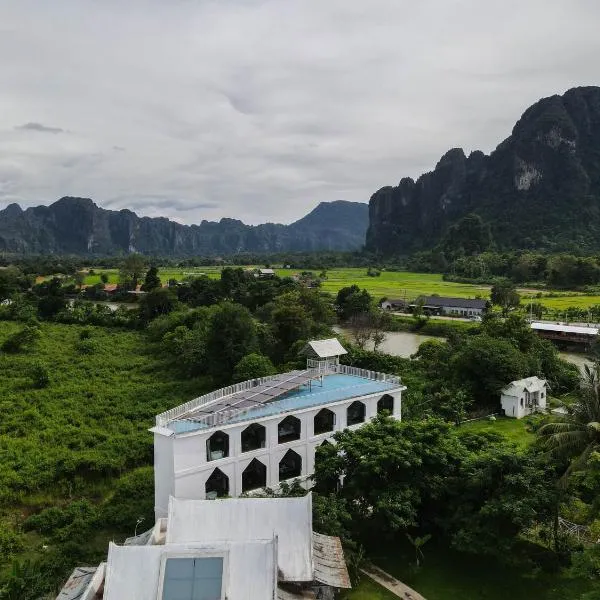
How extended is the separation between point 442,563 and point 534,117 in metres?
121

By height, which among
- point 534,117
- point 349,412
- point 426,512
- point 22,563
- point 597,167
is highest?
point 534,117

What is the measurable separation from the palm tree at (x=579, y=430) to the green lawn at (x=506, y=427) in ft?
24.8

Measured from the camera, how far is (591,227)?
97312 millimetres

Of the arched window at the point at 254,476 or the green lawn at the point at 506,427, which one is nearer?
the arched window at the point at 254,476

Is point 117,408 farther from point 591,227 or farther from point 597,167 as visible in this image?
point 597,167

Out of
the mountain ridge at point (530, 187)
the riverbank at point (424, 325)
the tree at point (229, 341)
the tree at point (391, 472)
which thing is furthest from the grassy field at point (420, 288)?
the tree at point (391, 472)

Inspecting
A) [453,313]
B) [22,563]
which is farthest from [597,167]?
[22,563]

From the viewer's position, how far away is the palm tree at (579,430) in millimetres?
11555

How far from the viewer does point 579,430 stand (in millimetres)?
12117

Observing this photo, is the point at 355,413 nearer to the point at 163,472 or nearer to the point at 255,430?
the point at 255,430

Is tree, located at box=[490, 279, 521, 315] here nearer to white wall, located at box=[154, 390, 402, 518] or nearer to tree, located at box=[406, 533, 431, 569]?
white wall, located at box=[154, 390, 402, 518]

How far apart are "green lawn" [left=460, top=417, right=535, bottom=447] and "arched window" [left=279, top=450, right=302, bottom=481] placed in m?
7.84

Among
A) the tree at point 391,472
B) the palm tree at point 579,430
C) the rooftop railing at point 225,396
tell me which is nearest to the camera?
the palm tree at point 579,430

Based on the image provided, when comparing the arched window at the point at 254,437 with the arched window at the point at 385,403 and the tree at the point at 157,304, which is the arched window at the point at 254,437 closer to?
the arched window at the point at 385,403
